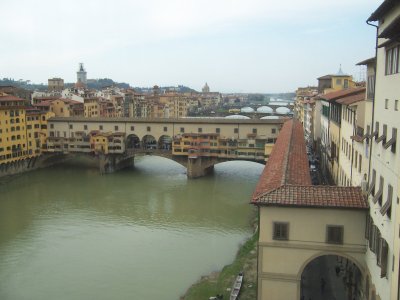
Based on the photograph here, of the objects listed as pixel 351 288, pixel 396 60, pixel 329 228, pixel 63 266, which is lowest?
pixel 63 266

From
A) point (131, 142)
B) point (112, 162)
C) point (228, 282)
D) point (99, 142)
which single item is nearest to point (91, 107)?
point (131, 142)

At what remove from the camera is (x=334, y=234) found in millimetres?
11211

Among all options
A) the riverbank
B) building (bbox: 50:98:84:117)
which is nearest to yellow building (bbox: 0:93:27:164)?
building (bbox: 50:98:84:117)

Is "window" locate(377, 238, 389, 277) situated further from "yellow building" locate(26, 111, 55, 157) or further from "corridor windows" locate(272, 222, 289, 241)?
"yellow building" locate(26, 111, 55, 157)

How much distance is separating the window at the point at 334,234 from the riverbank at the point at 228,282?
3.70m

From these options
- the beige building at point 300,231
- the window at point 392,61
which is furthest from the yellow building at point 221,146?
the window at point 392,61

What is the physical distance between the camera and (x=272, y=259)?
11523 mm

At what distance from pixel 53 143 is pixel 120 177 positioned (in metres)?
9.03

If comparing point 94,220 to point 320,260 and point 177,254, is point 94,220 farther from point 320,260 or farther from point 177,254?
point 320,260

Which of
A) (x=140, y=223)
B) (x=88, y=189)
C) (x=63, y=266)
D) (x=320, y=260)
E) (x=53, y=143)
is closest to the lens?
(x=320, y=260)

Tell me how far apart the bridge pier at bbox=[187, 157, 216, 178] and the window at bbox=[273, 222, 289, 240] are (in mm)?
23929

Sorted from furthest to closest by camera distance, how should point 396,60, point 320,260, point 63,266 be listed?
point 63,266 < point 320,260 < point 396,60

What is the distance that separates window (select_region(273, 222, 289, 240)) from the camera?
449 inches

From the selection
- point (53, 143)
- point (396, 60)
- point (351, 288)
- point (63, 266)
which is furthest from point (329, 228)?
point (53, 143)
